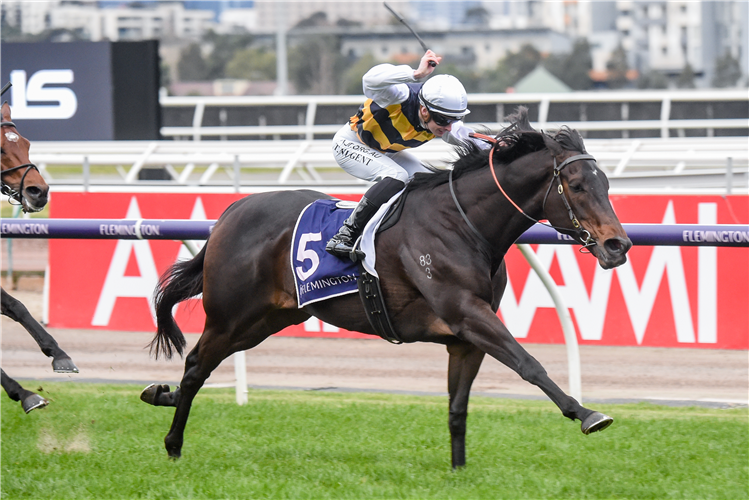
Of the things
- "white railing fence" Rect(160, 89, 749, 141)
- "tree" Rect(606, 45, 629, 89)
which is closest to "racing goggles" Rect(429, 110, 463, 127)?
"white railing fence" Rect(160, 89, 749, 141)

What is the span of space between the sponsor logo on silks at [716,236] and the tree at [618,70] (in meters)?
94.9

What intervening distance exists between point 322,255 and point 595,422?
159 centimetres

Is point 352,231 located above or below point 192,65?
below

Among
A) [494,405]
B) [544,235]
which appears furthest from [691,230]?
[494,405]

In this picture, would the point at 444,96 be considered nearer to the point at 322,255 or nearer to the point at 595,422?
the point at 322,255

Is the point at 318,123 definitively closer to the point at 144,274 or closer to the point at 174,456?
the point at 144,274

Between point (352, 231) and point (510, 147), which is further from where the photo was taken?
point (352, 231)

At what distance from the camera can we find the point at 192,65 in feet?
305

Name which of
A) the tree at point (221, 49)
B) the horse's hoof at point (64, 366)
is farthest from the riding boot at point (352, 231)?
the tree at point (221, 49)

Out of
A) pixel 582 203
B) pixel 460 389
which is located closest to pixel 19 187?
pixel 460 389

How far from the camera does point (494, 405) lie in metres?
5.93

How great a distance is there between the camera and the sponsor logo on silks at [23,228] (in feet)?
19.2

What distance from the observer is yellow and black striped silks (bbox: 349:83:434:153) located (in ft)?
14.9

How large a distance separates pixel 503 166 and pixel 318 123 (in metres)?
11.8
